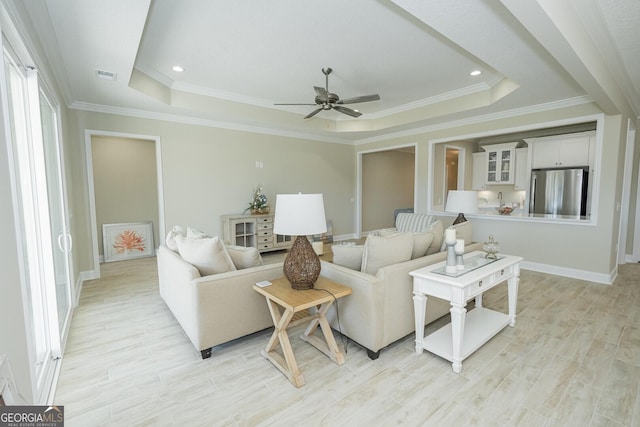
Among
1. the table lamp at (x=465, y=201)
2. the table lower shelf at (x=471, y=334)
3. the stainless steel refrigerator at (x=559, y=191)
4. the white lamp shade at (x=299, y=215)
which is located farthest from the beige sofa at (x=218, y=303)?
the stainless steel refrigerator at (x=559, y=191)

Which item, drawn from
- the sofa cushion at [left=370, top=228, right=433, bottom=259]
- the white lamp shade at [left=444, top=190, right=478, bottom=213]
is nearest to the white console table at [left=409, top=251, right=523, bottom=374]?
the sofa cushion at [left=370, top=228, right=433, bottom=259]

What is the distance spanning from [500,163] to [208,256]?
21.8ft

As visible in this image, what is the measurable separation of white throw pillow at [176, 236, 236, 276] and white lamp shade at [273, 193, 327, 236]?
2.00 feet

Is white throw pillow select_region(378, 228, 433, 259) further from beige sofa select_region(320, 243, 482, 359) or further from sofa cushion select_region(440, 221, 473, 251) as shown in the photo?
sofa cushion select_region(440, 221, 473, 251)

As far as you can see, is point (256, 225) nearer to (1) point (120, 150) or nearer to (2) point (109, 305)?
(2) point (109, 305)

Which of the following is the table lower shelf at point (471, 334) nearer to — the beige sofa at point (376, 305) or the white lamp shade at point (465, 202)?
the beige sofa at point (376, 305)

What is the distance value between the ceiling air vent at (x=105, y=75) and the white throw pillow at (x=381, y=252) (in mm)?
3212

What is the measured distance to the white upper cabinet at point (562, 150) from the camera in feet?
17.6

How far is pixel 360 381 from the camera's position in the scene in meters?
2.07

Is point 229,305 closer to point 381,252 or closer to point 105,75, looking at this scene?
point 381,252

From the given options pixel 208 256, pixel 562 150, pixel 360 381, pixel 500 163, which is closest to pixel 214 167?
pixel 208 256

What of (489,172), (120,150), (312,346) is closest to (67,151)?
(120,150)

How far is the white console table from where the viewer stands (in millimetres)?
2152

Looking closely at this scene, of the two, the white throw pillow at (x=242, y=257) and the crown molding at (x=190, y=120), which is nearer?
the white throw pillow at (x=242, y=257)
